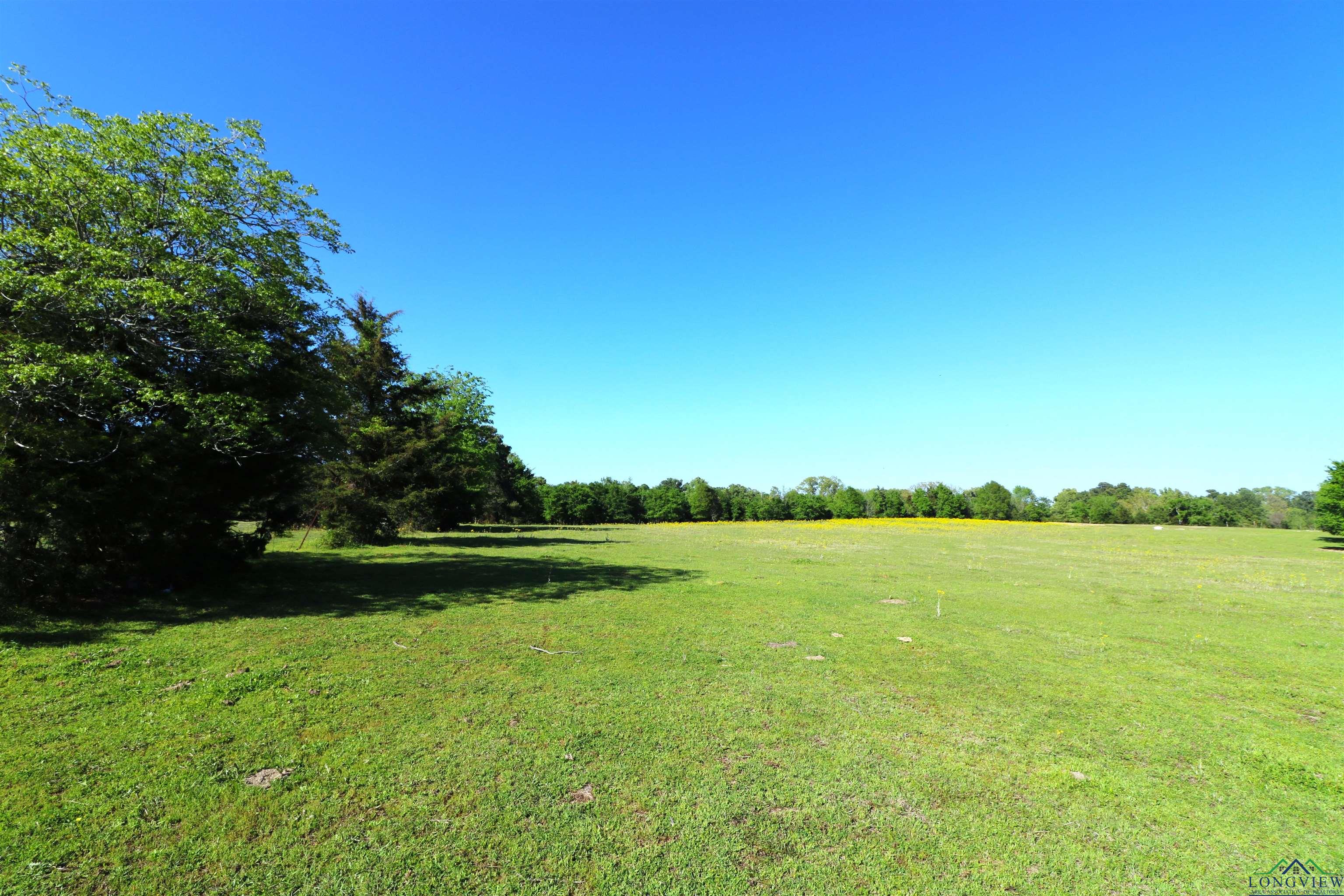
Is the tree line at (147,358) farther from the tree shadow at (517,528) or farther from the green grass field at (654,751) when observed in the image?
the tree shadow at (517,528)

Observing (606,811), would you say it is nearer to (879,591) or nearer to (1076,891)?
(1076,891)

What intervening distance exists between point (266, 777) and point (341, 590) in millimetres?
9629

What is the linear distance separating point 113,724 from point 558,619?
6.24 metres

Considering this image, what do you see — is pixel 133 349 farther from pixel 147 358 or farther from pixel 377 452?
pixel 377 452

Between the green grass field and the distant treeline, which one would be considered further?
the distant treeline

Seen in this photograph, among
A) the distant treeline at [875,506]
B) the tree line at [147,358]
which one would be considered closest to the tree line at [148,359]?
the tree line at [147,358]

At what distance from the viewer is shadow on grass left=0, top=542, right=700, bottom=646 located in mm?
8844

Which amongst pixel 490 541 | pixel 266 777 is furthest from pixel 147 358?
pixel 490 541

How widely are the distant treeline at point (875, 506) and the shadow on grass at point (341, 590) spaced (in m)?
48.8

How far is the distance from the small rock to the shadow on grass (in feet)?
20.9

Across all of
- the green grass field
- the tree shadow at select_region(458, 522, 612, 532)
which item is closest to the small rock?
the green grass field

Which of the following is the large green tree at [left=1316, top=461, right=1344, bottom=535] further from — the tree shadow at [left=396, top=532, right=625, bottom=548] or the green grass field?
the tree shadow at [left=396, top=532, right=625, bottom=548]

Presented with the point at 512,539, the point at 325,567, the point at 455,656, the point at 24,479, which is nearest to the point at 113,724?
the point at 455,656

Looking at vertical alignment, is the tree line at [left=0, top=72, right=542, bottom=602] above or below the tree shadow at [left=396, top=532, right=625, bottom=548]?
above
